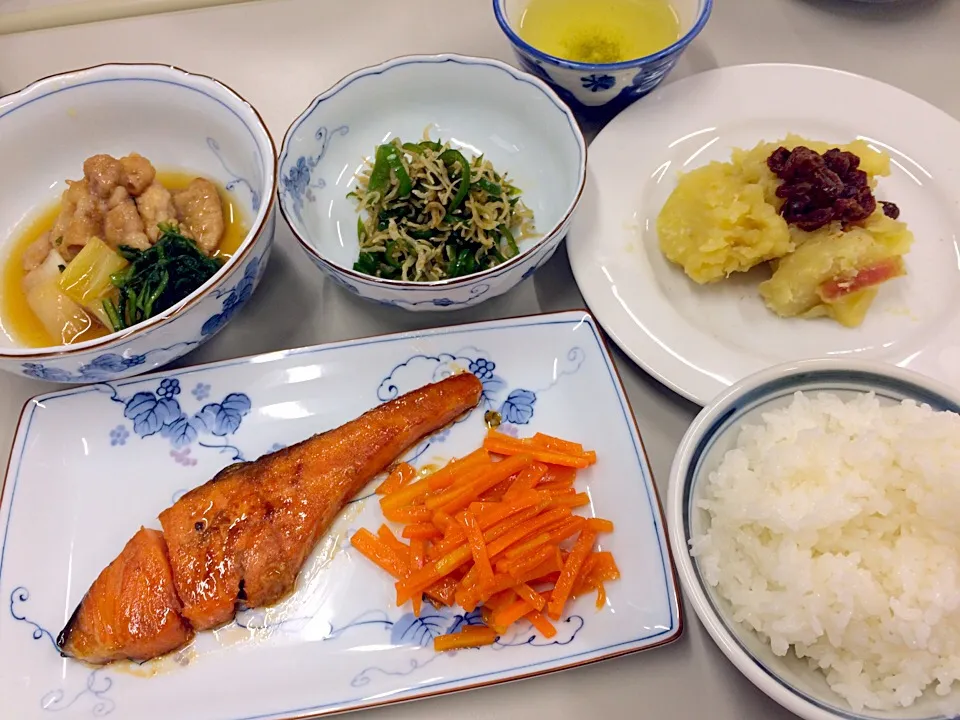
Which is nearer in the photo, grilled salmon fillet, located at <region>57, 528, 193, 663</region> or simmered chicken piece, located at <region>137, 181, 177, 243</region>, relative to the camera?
grilled salmon fillet, located at <region>57, 528, 193, 663</region>

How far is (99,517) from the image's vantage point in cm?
148

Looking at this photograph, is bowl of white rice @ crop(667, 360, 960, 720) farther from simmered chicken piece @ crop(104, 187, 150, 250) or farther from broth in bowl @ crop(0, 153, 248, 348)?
simmered chicken piece @ crop(104, 187, 150, 250)

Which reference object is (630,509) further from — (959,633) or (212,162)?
(212,162)

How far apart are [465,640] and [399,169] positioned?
46.7 inches

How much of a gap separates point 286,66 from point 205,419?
4.46 feet

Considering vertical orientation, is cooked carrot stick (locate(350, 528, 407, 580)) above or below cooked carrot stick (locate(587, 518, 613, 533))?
below

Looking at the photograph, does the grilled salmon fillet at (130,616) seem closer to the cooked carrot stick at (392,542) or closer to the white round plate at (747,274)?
the cooked carrot stick at (392,542)

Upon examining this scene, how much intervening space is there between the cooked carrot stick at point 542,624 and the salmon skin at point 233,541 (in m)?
0.47

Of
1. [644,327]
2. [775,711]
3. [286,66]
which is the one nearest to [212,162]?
[286,66]

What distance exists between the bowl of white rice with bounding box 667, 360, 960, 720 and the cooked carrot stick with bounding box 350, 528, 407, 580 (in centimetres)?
58

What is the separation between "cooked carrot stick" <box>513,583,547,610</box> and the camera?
1320 mm

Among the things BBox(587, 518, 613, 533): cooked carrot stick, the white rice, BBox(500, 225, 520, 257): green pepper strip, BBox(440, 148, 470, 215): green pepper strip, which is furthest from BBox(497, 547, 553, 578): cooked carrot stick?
BBox(440, 148, 470, 215): green pepper strip

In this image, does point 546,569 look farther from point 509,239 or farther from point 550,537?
point 509,239

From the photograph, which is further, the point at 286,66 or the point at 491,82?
the point at 286,66
